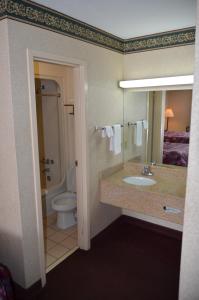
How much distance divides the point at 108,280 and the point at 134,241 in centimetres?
74

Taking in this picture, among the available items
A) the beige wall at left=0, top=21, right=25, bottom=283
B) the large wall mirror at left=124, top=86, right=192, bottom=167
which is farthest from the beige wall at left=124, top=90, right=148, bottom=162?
the beige wall at left=0, top=21, right=25, bottom=283

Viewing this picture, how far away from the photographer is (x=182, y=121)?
2.72 meters

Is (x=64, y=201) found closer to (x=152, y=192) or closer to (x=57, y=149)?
(x=57, y=149)

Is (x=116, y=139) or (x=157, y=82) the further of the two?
(x=116, y=139)

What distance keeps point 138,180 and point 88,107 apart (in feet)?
3.62

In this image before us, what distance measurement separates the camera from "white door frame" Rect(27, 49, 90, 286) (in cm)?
191

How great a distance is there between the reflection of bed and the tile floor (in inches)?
61.6

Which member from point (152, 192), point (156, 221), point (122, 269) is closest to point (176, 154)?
point (152, 192)

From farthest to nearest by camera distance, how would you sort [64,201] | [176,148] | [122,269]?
[64,201] → [176,148] → [122,269]

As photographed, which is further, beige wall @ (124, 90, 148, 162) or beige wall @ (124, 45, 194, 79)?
beige wall @ (124, 90, 148, 162)

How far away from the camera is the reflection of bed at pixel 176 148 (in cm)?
273

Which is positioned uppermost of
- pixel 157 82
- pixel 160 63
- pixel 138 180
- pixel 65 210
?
pixel 160 63

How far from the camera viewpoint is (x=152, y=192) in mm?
2379

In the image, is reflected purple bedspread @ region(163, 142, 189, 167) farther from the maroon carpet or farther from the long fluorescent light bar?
the maroon carpet
